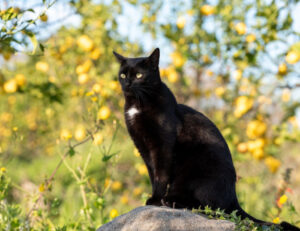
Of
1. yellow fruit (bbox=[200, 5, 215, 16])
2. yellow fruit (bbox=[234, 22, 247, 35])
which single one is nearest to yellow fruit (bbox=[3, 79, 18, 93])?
yellow fruit (bbox=[200, 5, 215, 16])

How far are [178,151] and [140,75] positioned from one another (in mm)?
655

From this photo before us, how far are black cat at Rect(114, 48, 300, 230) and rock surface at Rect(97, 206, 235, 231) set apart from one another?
16.1 inches

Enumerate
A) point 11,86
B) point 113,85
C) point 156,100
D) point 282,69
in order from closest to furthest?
point 156,100 < point 11,86 < point 282,69 < point 113,85

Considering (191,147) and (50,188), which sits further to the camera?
(50,188)

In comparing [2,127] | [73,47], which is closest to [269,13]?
[73,47]

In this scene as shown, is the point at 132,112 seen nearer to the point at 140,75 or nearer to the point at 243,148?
the point at 140,75

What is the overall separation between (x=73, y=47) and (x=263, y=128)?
2803mm

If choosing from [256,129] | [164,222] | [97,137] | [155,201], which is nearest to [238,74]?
[256,129]

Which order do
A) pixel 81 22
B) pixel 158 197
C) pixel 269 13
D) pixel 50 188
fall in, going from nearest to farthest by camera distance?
1. pixel 158 197
2. pixel 50 188
3. pixel 269 13
4. pixel 81 22

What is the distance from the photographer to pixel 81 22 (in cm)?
495

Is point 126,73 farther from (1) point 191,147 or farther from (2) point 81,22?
(2) point 81,22

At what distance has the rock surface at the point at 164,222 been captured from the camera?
6.06ft

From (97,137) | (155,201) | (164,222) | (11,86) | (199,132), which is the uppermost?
(11,86)

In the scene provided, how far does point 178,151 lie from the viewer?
258cm
